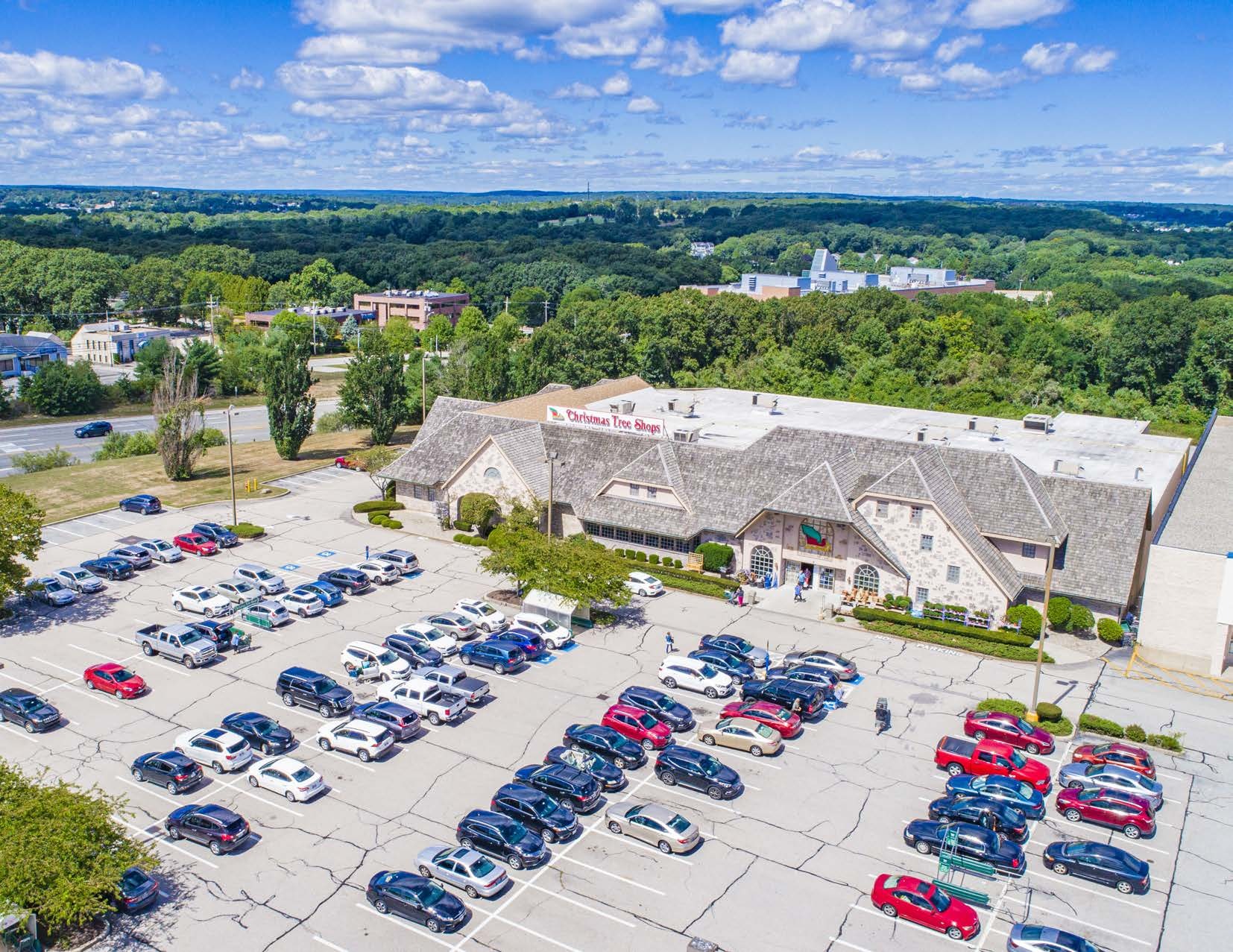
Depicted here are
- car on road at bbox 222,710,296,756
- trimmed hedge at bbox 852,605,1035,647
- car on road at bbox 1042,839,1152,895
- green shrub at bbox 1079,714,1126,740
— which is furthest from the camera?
trimmed hedge at bbox 852,605,1035,647

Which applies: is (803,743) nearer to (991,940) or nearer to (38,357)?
(991,940)

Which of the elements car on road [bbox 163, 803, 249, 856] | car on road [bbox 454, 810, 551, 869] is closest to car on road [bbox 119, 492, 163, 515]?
car on road [bbox 163, 803, 249, 856]

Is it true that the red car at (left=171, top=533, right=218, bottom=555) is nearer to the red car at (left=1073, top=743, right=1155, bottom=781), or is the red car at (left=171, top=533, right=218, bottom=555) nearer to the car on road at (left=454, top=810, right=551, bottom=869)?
the car on road at (left=454, top=810, right=551, bottom=869)

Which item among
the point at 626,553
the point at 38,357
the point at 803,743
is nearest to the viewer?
the point at 803,743

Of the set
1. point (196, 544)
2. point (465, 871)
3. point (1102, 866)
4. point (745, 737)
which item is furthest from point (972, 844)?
point (196, 544)

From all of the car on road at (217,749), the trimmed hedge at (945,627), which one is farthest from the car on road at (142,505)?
the trimmed hedge at (945,627)

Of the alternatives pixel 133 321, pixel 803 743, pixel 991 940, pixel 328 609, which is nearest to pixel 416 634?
pixel 328 609
